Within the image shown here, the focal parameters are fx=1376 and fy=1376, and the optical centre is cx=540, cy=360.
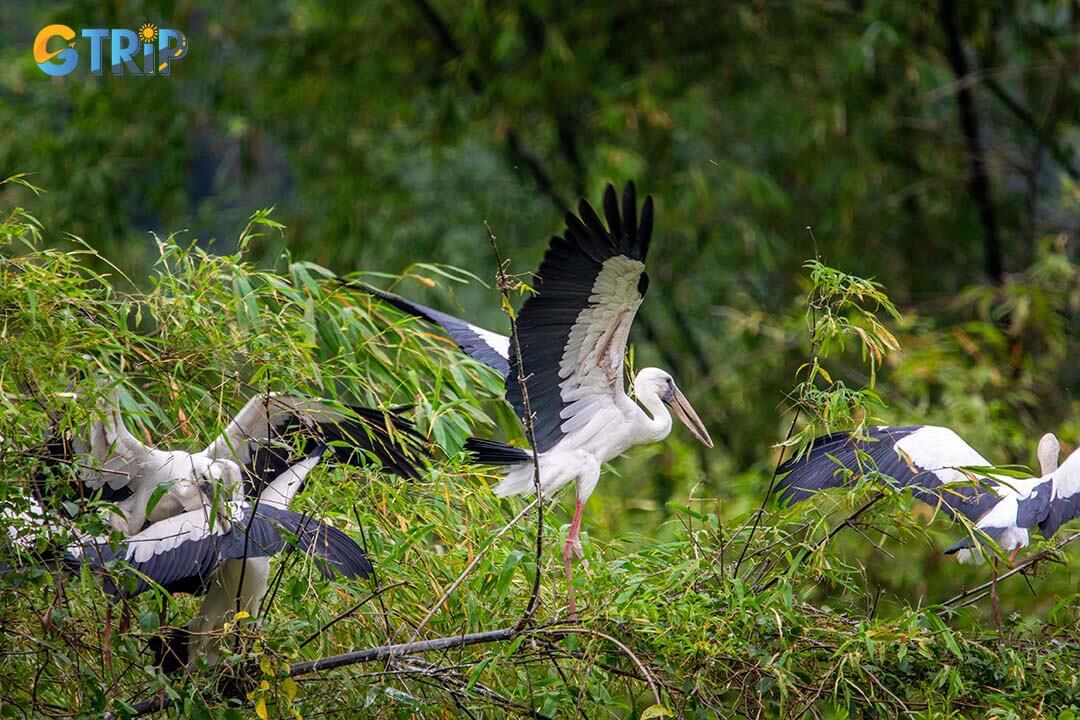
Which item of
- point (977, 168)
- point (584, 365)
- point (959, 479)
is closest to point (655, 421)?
point (584, 365)

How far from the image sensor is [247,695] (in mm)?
3164

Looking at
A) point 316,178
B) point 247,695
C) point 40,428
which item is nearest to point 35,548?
point 40,428

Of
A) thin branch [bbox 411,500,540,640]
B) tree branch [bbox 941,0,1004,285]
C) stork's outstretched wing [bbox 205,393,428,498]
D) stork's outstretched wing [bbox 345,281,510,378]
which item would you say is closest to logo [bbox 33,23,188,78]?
stork's outstretched wing [bbox 345,281,510,378]

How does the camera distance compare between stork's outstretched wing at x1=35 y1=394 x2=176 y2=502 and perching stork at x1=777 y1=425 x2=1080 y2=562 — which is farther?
perching stork at x1=777 y1=425 x2=1080 y2=562

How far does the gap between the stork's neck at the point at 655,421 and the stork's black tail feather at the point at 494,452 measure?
388mm

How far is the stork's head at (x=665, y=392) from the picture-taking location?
430 centimetres

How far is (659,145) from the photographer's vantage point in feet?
30.2

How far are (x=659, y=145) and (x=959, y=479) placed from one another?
5.53 metres

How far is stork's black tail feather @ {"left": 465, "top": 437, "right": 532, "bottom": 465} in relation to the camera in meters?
4.05

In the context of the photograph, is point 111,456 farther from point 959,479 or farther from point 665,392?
point 959,479

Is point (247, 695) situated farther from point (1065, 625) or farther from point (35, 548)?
point (1065, 625)

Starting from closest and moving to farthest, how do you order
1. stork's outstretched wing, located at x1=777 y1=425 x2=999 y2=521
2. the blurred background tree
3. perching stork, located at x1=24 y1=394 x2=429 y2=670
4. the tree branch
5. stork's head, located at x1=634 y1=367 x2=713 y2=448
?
1. perching stork, located at x1=24 y1=394 x2=429 y2=670
2. stork's outstretched wing, located at x1=777 y1=425 x2=999 y2=521
3. stork's head, located at x1=634 y1=367 x2=713 y2=448
4. the blurred background tree
5. the tree branch

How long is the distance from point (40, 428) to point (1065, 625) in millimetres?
2546

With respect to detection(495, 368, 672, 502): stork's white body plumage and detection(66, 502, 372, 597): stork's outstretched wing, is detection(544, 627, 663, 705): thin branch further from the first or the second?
detection(495, 368, 672, 502): stork's white body plumage
